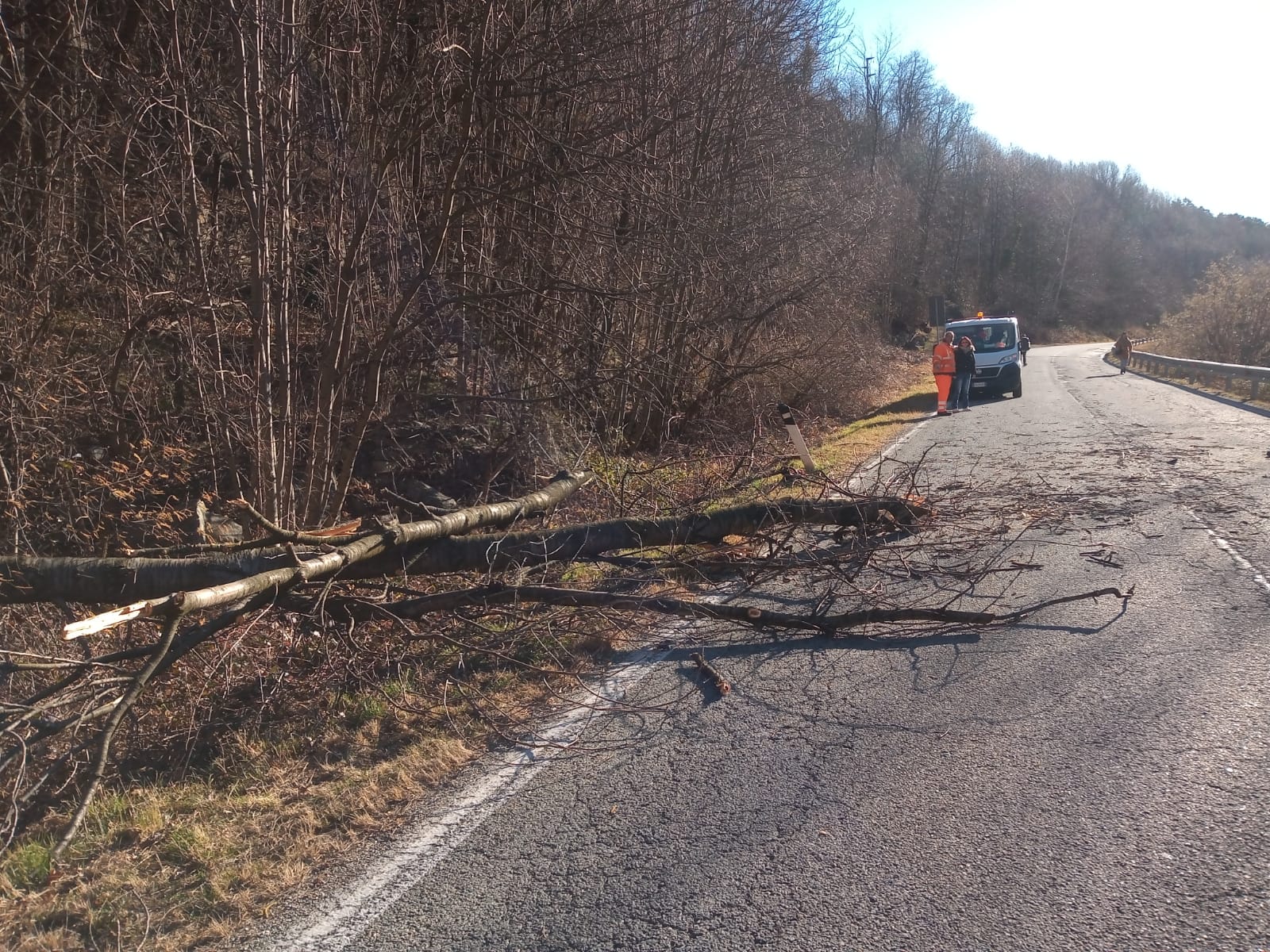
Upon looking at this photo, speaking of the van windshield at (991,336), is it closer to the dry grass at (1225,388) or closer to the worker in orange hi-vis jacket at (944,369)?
the worker in orange hi-vis jacket at (944,369)

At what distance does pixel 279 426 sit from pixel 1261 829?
6804 millimetres

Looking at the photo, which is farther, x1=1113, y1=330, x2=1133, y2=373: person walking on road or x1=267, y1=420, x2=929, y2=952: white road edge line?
x1=1113, y1=330, x2=1133, y2=373: person walking on road

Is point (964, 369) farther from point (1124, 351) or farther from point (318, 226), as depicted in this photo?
point (318, 226)

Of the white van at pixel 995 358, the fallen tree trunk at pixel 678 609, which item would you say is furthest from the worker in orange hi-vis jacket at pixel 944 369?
the fallen tree trunk at pixel 678 609

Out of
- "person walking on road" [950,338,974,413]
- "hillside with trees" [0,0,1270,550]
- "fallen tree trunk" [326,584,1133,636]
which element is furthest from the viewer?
"person walking on road" [950,338,974,413]

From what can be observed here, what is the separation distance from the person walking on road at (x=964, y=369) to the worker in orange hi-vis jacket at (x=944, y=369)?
3.21 feet

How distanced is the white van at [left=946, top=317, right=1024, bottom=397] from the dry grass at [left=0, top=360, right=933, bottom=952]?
71.8 ft

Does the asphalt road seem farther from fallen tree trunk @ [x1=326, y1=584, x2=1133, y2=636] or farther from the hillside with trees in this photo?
the hillside with trees

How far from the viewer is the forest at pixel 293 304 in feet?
17.6

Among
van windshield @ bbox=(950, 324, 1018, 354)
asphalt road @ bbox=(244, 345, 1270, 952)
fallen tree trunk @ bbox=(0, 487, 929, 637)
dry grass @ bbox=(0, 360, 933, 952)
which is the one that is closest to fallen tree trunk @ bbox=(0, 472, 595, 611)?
fallen tree trunk @ bbox=(0, 487, 929, 637)

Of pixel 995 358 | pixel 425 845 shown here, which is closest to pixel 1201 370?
pixel 995 358

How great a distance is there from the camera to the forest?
5.38 m

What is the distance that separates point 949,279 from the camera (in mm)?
69250

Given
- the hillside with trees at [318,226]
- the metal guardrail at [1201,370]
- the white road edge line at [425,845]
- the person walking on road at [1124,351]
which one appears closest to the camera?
the white road edge line at [425,845]
